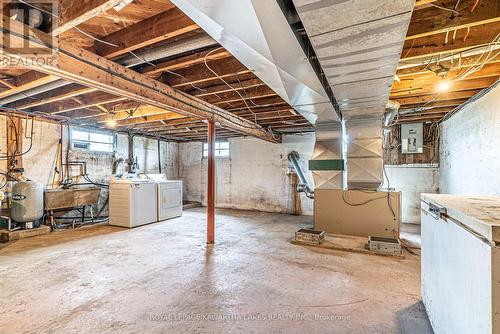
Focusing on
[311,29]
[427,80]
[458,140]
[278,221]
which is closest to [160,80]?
[311,29]

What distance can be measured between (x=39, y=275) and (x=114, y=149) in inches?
166

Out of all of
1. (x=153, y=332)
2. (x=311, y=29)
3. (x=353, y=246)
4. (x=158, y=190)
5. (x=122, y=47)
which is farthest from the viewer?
(x=158, y=190)

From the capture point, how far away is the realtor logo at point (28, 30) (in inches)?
66.7

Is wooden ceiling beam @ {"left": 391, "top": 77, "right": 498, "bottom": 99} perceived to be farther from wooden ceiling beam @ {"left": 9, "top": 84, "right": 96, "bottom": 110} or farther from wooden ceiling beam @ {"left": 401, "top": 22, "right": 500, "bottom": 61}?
wooden ceiling beam @ {"left": 9, "top": 84, "right": 96, "bottom": 110}

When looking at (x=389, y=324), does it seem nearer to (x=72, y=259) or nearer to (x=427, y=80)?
(x=427, y=80)

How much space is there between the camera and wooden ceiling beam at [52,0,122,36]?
146 centimetres

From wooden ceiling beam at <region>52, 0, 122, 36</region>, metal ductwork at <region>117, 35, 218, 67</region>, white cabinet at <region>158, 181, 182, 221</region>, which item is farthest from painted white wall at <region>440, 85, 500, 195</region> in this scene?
white cabinet at <region>158, 181, 182, 221</region>

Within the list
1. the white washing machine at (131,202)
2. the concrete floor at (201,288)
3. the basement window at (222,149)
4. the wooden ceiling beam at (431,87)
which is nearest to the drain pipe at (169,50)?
the concrete floor at (201,288)

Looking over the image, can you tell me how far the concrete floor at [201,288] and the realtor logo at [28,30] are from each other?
6.91 feet

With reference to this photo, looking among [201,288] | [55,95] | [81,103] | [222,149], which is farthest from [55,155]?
[201,288]

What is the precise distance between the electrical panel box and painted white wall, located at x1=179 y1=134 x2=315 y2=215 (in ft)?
6.85

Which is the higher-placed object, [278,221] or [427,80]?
[427,80]

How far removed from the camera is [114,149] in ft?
20.7

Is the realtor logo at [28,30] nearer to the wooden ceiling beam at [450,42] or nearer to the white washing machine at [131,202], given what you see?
the wooden ceiling beam at [450,42]
